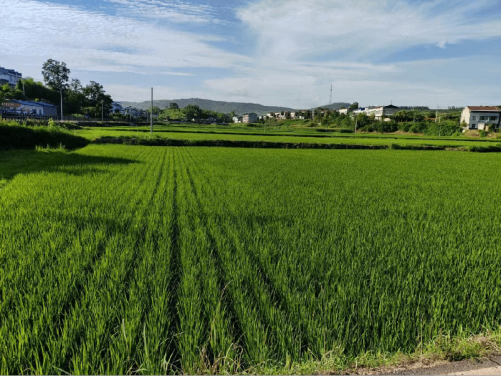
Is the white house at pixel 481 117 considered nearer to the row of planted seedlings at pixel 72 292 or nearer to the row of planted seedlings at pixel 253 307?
the row of planted seedlings at pixel 253 307

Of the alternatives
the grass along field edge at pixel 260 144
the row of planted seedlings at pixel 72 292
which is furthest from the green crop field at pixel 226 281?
the grass along field edge at pixel 260 144

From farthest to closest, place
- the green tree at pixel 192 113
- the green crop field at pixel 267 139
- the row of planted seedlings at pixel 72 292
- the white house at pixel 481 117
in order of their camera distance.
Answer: the green tree at pixel 192 113 → the white house at pixel 481 117 → the green crop field at pixel 267 139 → the row of planted seedlings at pixel 72 292

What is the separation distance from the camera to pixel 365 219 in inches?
235

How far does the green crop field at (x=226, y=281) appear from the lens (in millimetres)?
2242

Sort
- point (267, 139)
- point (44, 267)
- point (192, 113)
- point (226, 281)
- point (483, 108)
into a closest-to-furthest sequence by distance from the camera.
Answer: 1. point (226, 281)
2. point (44, 267)
3. point (267, 139)
4. point (483, 108)
5. point (192, 113)

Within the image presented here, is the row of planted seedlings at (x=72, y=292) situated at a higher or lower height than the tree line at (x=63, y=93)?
lower

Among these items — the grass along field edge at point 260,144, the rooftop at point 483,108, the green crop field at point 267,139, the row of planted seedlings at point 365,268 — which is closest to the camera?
the row of planted seedlings at point 365,268

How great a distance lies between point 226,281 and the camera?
3324mm

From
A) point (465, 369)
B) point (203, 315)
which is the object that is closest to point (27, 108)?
point (203, 315)

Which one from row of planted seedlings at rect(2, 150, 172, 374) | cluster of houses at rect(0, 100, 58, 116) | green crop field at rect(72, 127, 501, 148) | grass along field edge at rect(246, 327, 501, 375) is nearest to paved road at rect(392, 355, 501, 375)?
grass along field edge at rect(246, 327, 501, 375)

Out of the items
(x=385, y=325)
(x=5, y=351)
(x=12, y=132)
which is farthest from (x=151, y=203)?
(x=12, y=132)

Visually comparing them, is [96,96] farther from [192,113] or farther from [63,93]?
[192,113]

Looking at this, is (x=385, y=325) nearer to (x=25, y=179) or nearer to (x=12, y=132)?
(x=25, y=179)

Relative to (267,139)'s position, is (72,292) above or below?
below
